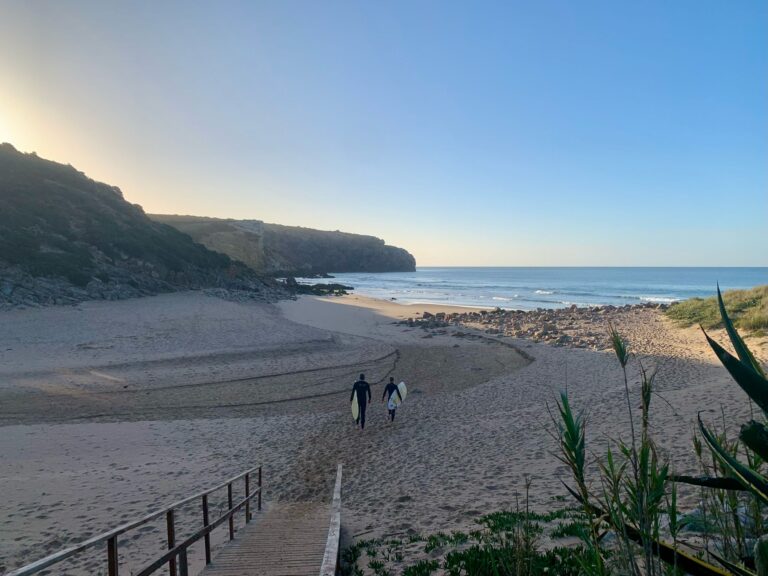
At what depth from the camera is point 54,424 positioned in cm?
1215

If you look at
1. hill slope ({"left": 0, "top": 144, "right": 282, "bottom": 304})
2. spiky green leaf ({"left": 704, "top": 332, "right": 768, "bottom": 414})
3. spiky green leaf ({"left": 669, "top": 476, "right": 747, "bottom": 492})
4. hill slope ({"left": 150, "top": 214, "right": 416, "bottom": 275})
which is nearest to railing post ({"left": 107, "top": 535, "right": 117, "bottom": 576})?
spiky green leaf ({"left": 669, "top": 476, "right": 747, "bottom": 492})

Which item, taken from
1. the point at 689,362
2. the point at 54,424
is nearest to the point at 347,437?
the point at 54,424

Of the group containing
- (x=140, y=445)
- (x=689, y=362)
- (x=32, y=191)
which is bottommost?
(x=140, y=445)

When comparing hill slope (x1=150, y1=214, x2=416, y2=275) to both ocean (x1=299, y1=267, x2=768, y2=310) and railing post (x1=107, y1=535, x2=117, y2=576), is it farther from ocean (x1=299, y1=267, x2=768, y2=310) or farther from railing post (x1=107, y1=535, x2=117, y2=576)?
railing post (x1=107, y1=535, x2=117, y2=576)

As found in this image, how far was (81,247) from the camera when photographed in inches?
1369

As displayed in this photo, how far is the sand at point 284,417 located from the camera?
7711 millimetres

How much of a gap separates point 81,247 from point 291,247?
8464 centimetres

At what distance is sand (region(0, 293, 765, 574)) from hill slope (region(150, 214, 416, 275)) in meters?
45.0

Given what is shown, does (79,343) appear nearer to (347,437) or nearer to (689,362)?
(347,437)

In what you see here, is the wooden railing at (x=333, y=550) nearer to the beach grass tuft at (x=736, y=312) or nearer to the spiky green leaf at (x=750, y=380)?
the spiky green leaf at (x=750, y=380)

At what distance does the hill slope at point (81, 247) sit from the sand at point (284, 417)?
17.5 feet

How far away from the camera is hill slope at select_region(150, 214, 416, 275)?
6944 centimetres

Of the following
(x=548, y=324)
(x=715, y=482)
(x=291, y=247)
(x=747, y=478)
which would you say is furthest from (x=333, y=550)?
(x=291, y=247)

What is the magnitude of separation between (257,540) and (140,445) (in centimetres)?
607
